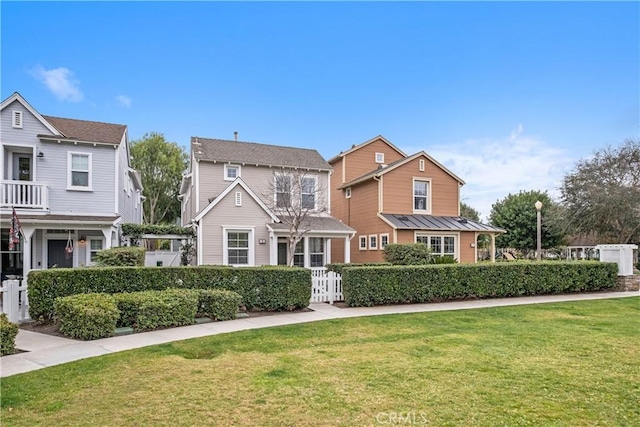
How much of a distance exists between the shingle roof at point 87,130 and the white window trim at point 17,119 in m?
1.00

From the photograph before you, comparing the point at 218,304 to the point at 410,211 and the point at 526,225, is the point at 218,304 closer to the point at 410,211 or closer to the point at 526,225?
the point at 410,211

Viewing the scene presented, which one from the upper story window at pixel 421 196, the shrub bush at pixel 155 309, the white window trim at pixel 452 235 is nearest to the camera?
the shrub bush at pixel 155 309

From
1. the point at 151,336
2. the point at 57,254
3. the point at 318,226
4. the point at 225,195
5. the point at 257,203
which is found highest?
the point at 225,195

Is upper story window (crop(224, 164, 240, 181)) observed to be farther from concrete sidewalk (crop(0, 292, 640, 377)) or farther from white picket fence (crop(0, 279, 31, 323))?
white picket fence (crop(0, 279, 31, 323))

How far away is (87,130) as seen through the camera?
16172 millimetres

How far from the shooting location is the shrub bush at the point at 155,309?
333 inches

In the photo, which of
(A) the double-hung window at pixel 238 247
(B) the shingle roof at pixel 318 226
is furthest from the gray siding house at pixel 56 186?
(B) the shingle roof at pixel 318 226

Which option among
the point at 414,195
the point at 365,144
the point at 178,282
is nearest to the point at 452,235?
the point at 414,195

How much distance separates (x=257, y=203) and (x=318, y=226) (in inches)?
131

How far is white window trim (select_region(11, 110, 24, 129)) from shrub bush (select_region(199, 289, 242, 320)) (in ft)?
35.0

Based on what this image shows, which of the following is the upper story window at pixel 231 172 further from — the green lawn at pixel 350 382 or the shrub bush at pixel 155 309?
the green lawn at pixel 350 382

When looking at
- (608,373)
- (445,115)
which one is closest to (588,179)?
(445,115)

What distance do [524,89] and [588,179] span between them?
18102mm

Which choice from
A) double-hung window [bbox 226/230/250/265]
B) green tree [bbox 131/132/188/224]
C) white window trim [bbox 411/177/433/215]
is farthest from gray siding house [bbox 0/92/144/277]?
green tree [bbox 131/132/188/224]
